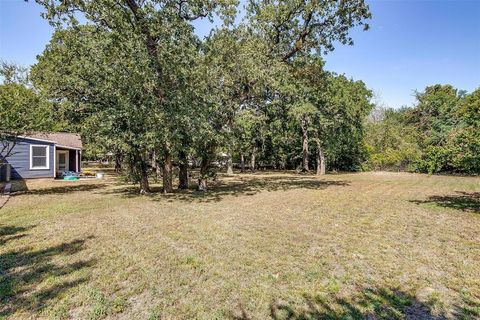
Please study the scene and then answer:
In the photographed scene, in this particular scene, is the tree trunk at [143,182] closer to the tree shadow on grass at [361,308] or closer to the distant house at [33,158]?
the distant house at [33,158]

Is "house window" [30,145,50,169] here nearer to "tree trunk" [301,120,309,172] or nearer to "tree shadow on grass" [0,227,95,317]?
"tree shadow on grass" [0,227,95,317]

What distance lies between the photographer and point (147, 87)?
11312 millimetres

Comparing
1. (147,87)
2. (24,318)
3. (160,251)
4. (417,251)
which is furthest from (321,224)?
(147,87)

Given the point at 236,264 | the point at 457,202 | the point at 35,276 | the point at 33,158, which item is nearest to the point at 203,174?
the point at 236,264

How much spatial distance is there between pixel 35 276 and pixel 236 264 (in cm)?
298

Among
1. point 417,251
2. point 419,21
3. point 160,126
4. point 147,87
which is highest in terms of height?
point 419,21

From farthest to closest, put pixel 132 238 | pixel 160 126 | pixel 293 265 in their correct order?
pixel 160 126
pixel 132 238
pixel 293 265

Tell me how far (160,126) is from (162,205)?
117 inches

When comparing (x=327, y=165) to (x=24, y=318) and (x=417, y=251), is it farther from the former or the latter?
(x=24, y=318)

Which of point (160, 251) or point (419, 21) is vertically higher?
point (419, 21)

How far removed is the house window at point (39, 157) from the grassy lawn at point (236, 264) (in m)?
11.7

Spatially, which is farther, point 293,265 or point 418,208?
point 418,208

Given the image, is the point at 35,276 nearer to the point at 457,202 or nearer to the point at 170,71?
the point at 170,71

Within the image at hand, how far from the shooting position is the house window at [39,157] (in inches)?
744
